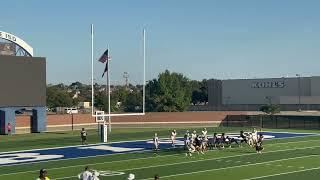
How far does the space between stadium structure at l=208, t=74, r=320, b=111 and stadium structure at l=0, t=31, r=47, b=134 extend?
59553mm

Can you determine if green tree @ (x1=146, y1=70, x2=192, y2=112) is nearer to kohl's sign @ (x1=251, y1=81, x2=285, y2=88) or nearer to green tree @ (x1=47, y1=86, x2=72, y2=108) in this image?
kohl's sign @ (x1=251, y1=81, x2=285, y2=88)

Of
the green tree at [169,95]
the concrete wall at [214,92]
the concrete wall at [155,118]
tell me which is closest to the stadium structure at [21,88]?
the concrete wall at [155,118]

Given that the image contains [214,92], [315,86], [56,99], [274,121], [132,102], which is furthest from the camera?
[214,92]

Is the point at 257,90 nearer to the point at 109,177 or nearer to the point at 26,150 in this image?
the point at 26,150

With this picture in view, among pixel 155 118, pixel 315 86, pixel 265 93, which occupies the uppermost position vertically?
pixel 315 86

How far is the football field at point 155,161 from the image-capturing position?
24530 millimetres

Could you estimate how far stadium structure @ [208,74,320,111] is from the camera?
10588cm

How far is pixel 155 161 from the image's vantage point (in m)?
29.3

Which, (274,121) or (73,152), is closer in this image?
(73,152)

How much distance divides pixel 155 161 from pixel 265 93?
86.1 meters

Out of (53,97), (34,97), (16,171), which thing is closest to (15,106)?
(34,97)

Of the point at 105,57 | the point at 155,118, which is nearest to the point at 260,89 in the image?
the point at 155,118

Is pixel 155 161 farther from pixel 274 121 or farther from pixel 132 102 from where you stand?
pixel 132 102

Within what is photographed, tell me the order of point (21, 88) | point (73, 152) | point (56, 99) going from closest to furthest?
point (73, 152)
point (21, 88)
point (56, 99)
